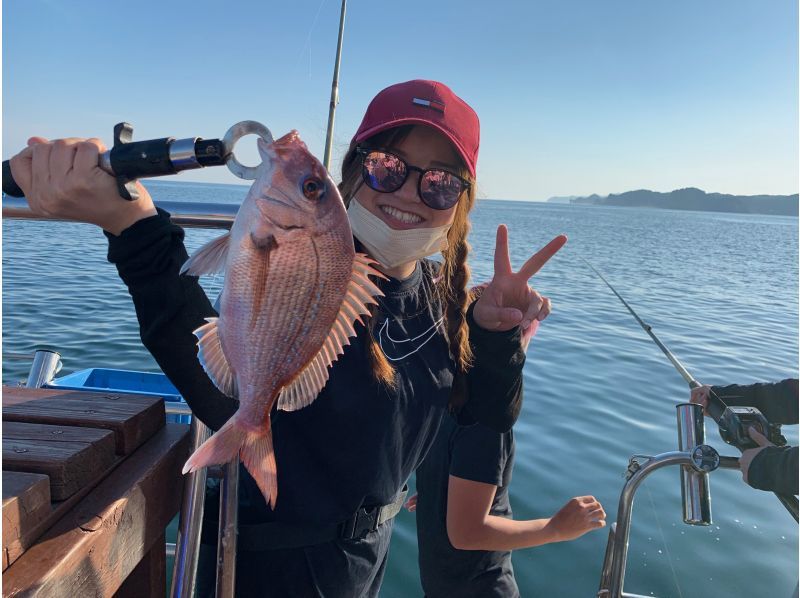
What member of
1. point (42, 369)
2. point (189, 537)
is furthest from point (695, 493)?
point (42, 369)

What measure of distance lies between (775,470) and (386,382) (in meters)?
2.12

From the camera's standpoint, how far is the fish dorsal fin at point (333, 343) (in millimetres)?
1383

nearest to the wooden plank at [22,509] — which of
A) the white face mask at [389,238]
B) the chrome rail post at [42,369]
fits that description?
the white face mask at [389,238]

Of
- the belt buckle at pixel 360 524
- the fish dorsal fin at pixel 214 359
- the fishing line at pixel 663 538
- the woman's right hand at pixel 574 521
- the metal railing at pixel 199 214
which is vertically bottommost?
the fishing line at pixel 663 538

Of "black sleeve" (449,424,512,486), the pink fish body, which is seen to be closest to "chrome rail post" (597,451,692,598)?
"black sleeve" (449,424,512,486)

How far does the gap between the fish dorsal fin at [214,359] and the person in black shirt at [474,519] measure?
4.49 ft

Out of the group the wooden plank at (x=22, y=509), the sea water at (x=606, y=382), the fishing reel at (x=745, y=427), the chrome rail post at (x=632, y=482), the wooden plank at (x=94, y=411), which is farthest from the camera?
the sea water at (x=606, y=382)

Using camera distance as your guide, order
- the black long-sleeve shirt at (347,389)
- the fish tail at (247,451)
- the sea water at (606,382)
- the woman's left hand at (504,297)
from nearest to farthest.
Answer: the fish tail at (247,451) → the black long-sleeve shirt at (347,389) → the woman's left hand at (504,297) → the sea water at (606,382)

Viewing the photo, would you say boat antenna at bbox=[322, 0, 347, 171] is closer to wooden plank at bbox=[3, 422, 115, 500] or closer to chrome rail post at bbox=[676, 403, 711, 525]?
wooden plank at bbox=[3, 422, 115, 500]

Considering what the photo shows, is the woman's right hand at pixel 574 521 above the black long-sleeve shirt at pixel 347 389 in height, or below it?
below

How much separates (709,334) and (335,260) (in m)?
12.7

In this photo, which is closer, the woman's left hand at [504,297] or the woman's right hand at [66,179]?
the woman's right hand at [66,179]

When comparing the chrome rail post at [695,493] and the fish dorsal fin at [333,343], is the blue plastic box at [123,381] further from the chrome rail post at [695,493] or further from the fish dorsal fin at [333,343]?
the chrome rail post at [695,493]

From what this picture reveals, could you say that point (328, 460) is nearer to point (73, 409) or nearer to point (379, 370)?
point (379, 370)
